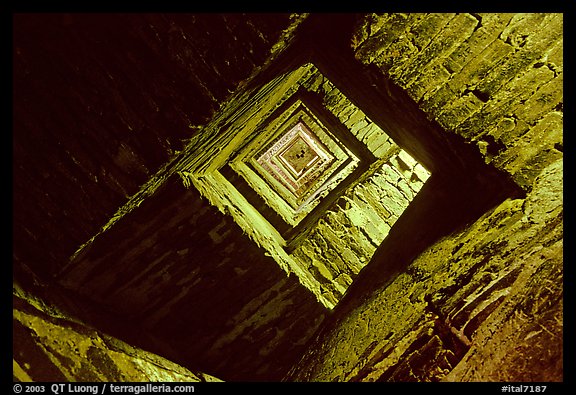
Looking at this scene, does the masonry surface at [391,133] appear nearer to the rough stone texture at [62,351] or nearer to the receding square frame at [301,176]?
the rough stone texture at [62,351]

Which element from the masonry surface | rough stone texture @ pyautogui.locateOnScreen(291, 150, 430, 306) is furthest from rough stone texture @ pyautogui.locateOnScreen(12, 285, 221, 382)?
rough stone texture @ pyautogui.locateOnScreen(291, 150, 430, 306)

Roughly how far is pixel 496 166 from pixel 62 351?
212 cm

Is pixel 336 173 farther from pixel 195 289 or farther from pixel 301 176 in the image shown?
pixel 195 289

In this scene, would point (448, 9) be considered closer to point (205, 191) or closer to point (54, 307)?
point (205, 191)

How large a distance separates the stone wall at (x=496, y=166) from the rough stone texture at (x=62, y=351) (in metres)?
1.21

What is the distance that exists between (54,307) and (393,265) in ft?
5.80

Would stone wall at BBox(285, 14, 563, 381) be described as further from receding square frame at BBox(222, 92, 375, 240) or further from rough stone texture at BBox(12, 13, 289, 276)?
receding square frame at BBox(222, 92, 375, 240)

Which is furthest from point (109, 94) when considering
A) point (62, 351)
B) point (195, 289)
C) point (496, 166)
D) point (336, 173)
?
point (336, 173)

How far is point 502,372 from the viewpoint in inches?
38.9

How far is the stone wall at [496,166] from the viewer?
40.4 inches

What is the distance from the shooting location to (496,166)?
1146mm

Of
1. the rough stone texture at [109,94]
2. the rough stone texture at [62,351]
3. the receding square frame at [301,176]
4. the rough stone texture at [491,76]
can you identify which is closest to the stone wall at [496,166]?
the rough stone texture at [491,76]

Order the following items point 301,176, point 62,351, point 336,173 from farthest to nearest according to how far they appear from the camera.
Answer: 1. point 301,176
2. point 336,173
3. point 62,351

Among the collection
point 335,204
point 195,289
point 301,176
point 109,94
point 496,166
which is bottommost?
point 496,166
